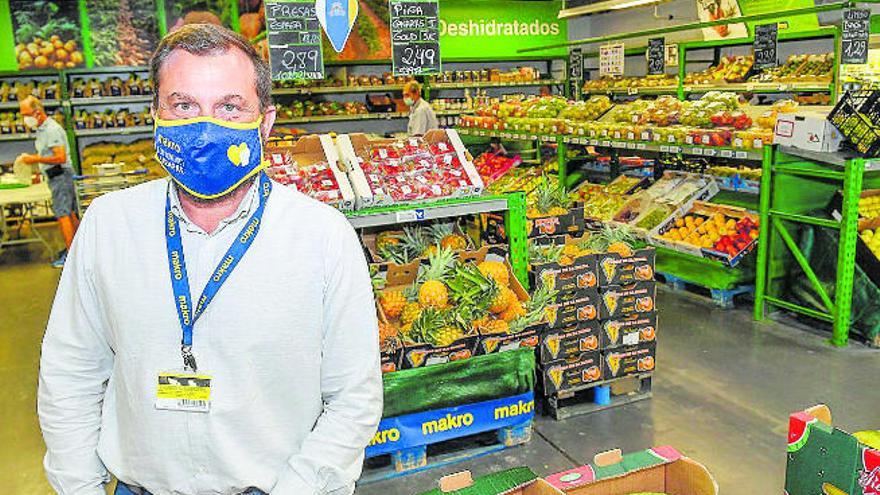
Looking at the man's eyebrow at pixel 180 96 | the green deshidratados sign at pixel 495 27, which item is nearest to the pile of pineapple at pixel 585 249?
the man's eyebrow at pixel 180 96

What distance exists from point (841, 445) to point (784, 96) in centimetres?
801

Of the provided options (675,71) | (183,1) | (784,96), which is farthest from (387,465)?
(183,1)

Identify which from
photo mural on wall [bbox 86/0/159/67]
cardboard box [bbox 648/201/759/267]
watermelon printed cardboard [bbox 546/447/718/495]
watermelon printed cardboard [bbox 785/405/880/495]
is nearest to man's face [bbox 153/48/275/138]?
watermelon printed cardboard [bbox 546/447/718/495]

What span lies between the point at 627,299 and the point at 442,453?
140 centimetres

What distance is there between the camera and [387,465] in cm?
364

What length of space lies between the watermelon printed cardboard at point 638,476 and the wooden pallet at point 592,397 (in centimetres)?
159

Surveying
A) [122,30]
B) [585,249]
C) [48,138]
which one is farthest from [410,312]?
[122,30]

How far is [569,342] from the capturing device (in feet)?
13.3

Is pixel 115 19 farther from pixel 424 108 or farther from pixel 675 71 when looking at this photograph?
pixel 675 71

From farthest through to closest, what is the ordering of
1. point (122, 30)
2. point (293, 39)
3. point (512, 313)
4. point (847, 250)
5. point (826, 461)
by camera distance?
point (122, 30) → point (293, 39) → point (847, 250) → point (512, 313) → point (826, 461)

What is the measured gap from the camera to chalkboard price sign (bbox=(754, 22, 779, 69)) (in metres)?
7.03

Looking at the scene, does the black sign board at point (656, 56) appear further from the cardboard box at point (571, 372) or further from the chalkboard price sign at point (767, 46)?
the cardboard box at point (571, 372)

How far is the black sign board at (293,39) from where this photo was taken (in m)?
5.74

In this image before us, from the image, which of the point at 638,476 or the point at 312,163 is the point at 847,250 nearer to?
the point at 638,476
